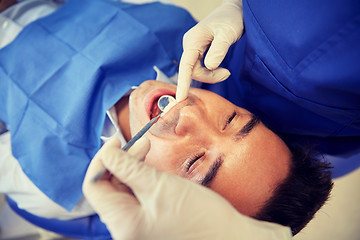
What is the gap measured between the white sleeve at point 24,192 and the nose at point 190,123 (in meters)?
0.55

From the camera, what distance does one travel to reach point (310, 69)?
0.75m

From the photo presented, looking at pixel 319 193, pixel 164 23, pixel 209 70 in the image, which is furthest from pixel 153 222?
pixel 164 23

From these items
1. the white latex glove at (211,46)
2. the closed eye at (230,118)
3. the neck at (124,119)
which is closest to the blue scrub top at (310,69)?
the white latex glove at (211,46)

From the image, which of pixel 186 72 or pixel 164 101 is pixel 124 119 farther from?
pixel 186 72

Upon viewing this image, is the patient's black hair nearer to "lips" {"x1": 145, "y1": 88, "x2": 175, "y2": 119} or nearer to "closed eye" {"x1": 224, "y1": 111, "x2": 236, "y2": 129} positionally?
"closed eye" {"x1": 224, "y1": 111, "x2": 236, "y2": 129}

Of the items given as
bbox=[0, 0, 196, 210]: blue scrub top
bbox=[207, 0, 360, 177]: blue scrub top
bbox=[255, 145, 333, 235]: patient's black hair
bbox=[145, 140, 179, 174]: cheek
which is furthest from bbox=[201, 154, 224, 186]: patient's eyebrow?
→ bbox=[0, 0, 196, 210]: blue scrub top

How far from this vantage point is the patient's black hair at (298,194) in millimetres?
832

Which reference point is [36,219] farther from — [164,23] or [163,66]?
[164,23]

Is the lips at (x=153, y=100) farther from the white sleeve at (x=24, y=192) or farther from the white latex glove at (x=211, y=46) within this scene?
the white sleeve at (x=24, y=192)

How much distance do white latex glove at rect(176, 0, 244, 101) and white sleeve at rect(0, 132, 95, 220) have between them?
647mm

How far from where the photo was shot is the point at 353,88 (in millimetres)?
706

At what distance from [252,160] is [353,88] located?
14.1 inches

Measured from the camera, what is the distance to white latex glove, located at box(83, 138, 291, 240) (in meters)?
0.54

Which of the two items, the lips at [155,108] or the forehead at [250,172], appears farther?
the lips at [155,108]
